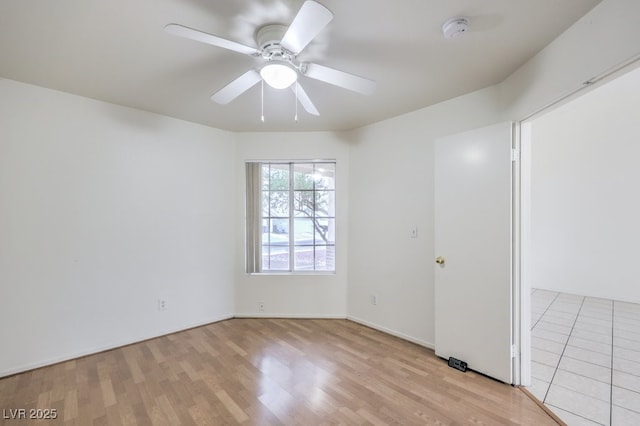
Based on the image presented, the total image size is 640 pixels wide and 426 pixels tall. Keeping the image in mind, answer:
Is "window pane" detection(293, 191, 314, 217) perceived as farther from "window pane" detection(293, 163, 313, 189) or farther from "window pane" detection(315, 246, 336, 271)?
"window pane" detection(315, 246, 336, 271)

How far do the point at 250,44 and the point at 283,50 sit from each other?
1.05 feet

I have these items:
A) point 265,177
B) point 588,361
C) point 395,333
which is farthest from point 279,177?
point 588,361

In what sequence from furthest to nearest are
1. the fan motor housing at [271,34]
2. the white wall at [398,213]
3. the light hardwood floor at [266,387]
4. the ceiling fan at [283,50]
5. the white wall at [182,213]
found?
the white wall at [398,213], the white wall at [182,213], the light hardwood floor at [266,387], the fan motor housing at [271,34], the ceiling fan at [283,50]

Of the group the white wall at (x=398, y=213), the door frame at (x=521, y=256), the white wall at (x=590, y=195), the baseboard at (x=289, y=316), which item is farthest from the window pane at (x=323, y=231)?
the white wall at (x=590, y=195)

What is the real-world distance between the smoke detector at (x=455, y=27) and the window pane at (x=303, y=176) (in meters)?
2.32

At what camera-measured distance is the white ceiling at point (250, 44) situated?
1.43 meters

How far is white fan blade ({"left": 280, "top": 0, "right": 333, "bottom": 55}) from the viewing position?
1130 mm

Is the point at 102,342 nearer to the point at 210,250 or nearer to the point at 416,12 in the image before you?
the point at 210,250

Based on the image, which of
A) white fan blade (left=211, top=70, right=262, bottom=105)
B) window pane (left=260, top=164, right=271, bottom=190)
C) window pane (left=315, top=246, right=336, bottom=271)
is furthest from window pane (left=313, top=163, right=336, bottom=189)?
white fan blade (left=211, top=70, right=262, bottom=105)

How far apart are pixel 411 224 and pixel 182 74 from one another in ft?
8.21

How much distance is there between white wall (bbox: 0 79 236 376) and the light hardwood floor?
Result: 1.08 feet

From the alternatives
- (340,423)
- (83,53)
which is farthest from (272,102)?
(340,423)

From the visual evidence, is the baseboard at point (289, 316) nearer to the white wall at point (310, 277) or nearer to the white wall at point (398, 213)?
the white wall at point (310, 277)

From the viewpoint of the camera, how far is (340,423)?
1.72 metres
